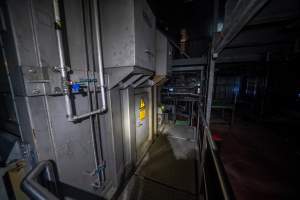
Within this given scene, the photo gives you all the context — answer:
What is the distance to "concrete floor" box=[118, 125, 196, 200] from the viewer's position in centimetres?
182

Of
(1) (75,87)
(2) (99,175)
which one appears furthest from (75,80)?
(2) (99,175)

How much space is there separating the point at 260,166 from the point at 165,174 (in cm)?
210

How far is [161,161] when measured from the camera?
255 cm

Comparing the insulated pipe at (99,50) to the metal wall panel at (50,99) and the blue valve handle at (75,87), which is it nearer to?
the metal wall panel at (50,99)

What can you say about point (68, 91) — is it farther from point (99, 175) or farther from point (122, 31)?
point (99, 175)

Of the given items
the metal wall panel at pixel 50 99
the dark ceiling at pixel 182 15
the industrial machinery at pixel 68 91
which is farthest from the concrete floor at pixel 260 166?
the dark ceiling at pixel 182 15

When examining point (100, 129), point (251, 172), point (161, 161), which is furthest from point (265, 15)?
point (161, 161)

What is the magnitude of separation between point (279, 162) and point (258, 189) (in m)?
1.28

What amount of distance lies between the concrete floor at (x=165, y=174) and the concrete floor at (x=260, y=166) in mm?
764

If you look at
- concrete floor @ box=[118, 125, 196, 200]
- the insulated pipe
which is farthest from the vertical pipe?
concrete floor @ box=[118, 125, 196, 200]

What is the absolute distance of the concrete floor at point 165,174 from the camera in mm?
1816

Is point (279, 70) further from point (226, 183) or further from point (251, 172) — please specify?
point (226, 183)

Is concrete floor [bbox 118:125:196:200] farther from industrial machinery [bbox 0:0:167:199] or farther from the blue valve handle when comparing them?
the blue valve handle

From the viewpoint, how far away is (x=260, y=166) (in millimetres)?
2391
